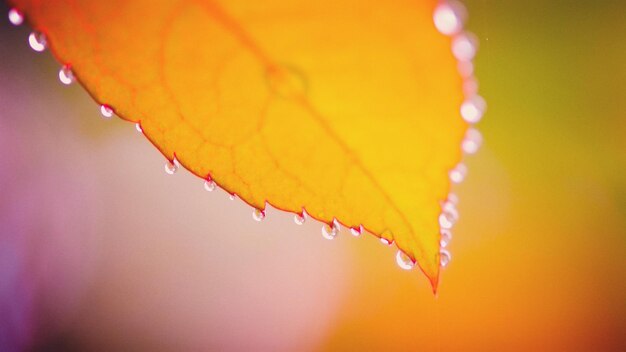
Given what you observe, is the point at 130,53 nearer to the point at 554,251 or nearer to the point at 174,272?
the point at 554,251

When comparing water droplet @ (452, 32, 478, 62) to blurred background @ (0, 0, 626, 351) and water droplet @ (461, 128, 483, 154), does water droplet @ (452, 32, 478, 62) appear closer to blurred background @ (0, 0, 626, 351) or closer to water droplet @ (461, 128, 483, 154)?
water droplet @ (461, 128, 483, 154)

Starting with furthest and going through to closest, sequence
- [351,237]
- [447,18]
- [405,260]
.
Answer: [351,237] < [405,260] < [447,18]

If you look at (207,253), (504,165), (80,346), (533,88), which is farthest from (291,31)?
(80,346)

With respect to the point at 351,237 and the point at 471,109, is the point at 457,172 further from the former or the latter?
the point at 351,237

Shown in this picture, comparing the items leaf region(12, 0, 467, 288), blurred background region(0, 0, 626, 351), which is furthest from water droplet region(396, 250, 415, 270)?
blurred background region(0, 0, 626, 351)

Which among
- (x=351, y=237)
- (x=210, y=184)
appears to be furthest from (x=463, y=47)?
(x=351, y=237)

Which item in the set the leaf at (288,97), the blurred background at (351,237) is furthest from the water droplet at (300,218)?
the blurred background at (351,237)

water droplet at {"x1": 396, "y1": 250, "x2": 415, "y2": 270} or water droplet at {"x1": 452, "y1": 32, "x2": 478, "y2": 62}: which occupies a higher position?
water droplet at {"x1": 452, "y1": 32, "x2": 478, "y2": 62}
